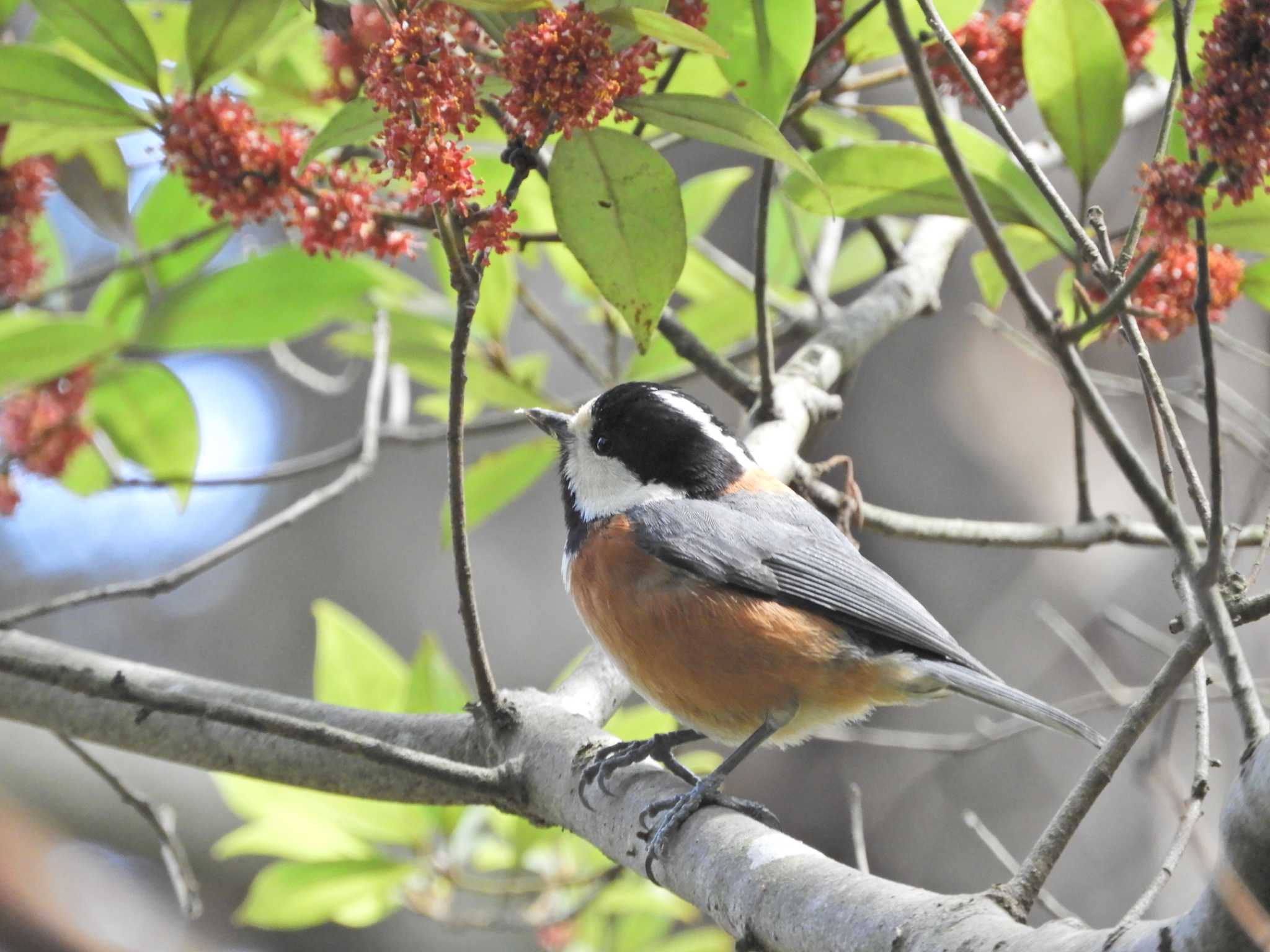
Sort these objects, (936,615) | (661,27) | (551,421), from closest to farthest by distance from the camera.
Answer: (661,27)
(551,421)
(936,615)

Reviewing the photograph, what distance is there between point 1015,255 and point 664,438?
820mm

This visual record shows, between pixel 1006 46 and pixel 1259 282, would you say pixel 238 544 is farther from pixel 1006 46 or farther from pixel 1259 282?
pixel 1259 282

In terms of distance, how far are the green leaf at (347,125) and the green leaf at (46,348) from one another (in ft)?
3.05

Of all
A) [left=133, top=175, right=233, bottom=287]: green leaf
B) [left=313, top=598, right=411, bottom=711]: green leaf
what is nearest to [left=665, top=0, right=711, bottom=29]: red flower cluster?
[left=133, top=175, right=233, bottom=287]: green leaf

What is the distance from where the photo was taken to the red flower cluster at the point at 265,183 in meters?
1.91

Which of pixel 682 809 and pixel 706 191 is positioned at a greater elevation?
pixel 706 191

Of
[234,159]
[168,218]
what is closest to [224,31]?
[234,159]

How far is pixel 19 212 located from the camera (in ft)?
8.39

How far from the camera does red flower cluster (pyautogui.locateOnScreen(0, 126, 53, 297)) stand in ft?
8.33

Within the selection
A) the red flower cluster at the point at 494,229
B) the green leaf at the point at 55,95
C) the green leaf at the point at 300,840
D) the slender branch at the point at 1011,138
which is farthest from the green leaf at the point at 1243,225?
the green leaf at the point at 300,840

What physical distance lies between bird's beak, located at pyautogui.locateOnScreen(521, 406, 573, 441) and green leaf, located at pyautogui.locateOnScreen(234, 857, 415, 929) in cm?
108

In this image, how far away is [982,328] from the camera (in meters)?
5.49

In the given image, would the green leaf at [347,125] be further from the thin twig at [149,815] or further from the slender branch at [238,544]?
the thin twig at [149,815]

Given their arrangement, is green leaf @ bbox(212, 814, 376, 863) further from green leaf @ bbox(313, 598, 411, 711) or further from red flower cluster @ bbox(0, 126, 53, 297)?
red flower cluster @ bbox(0, 126, 53, 297)
